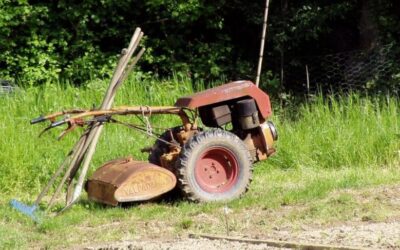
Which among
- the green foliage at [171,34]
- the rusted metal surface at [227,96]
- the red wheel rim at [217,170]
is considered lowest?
the red wheel rim at [217,170]

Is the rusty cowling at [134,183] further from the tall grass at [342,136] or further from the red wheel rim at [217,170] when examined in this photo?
the tall grass at [342,136]

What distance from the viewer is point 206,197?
779 cm

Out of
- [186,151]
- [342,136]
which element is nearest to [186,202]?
[186,151]

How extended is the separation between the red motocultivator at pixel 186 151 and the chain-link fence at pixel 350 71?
597 cm

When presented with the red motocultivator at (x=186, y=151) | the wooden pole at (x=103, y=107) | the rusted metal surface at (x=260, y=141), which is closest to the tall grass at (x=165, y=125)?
the wooden pole at (x=103, y=107)

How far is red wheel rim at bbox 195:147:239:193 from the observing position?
792 cm

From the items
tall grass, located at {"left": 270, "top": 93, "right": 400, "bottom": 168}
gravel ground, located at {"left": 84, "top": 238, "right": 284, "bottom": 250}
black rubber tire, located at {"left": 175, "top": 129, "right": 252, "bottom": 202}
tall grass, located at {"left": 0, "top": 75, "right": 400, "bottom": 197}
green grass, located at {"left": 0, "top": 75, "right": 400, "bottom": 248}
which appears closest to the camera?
gravel ground, located at {"left": 84, "top": 238, "right": 284, "bottom": 250}

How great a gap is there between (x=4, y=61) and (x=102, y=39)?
194 centimetres

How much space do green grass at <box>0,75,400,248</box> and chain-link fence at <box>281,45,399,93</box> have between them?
102 cm

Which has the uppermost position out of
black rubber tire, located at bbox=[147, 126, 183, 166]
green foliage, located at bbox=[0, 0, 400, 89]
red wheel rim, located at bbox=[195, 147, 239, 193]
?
green foliage, located at bbox=[0, 0, 400, 89]

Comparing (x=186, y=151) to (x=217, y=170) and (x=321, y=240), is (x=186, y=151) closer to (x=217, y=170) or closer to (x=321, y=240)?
(x=217, y=170)

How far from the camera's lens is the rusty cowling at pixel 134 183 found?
751 centimetres

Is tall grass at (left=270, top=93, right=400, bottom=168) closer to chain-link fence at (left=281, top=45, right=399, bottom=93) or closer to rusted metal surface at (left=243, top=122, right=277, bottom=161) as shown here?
chain-link fence at (left=281, top=45, right=399, bottom=93)

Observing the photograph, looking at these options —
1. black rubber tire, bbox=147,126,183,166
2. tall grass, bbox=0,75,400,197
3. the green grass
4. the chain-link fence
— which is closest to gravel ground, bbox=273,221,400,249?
the green grass
